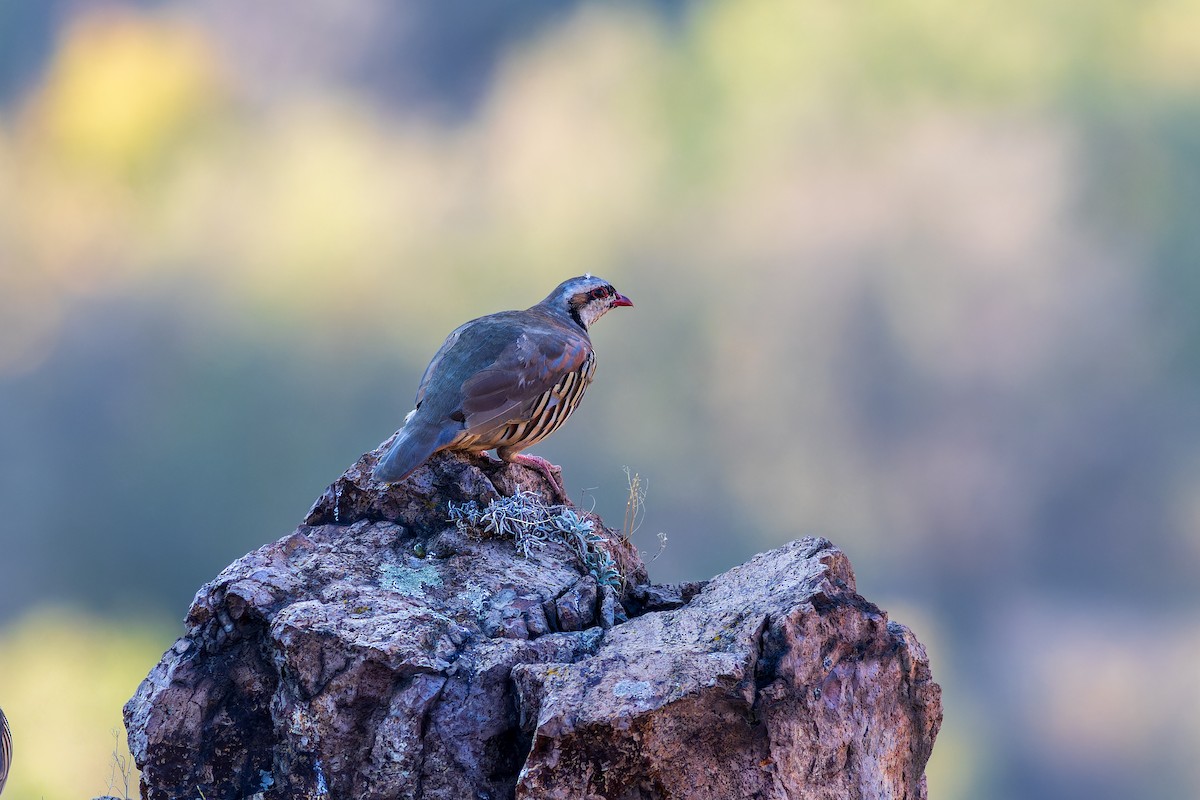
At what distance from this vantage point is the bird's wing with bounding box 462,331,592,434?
7.15 metres

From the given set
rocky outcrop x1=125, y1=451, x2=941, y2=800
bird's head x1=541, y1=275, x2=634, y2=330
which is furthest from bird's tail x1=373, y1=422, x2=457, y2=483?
bird's head x1=541, y1=275, x2=634, y2=330

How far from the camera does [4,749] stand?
30.8 ft

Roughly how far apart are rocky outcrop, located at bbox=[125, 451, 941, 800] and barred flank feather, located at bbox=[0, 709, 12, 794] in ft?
13.7

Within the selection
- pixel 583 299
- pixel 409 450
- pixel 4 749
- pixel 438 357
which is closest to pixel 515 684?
pixel 409 450

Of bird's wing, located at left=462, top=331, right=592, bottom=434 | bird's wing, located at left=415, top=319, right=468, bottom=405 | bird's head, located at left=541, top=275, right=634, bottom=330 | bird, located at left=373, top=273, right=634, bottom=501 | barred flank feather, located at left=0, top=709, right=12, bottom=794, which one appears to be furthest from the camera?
barred flank feather, located at left=0, top=709, right=12, bottom=794

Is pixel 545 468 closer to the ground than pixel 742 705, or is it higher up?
higher up

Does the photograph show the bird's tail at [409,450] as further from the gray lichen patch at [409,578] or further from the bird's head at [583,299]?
the bird's head at [583,299]

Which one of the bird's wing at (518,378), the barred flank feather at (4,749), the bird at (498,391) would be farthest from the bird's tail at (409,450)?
the barred flank feather at (4,749)

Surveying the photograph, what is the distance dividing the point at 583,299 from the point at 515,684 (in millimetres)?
4181

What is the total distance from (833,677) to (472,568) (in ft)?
7.20

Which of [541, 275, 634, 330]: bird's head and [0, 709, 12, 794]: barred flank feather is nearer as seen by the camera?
[541, 275, 634, 330]: bird's head

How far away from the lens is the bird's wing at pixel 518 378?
7.15m

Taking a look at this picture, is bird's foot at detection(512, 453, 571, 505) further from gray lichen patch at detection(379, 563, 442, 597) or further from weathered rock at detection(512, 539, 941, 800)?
weathered rock at detection(512, 539, 941, 800)

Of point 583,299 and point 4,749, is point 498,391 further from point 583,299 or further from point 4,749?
point 4,749
